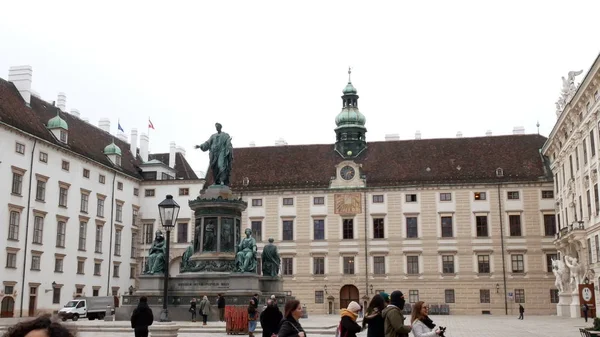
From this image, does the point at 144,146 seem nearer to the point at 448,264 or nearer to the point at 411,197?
the point at 411,197

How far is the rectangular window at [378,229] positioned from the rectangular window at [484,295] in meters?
8.48

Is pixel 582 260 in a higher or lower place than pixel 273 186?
lower

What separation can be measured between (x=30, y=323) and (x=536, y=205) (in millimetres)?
53694

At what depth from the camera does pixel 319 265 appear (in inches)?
2143

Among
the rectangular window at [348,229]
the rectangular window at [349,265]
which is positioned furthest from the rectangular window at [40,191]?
the rectangular window at [349,265]

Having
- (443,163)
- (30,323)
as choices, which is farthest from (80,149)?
(30,323)

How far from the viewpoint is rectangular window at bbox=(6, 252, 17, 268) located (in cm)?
4041

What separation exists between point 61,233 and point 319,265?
19743 mm

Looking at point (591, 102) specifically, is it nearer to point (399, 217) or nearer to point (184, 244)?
point (399, 217)

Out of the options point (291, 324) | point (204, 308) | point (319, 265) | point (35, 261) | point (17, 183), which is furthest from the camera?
point (319, 265)

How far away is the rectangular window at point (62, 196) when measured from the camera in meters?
46.1

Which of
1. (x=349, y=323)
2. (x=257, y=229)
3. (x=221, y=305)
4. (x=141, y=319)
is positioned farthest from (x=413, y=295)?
(x=349, y=323)

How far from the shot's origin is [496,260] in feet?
172

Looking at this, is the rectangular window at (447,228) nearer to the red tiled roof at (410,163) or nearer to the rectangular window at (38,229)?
the red tiled roof at (410,163)
